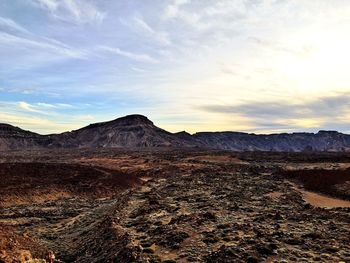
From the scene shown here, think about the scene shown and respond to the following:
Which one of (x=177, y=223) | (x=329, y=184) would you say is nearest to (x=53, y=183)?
(x=177, y=223)

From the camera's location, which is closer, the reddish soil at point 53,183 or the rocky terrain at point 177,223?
the rocky terrain at point 177,223

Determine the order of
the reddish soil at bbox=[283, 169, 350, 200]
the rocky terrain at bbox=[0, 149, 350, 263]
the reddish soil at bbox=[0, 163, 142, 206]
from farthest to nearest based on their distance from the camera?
the reddish soil at bbox=[0, 163, 142, 206] < the reddish soil at bbox=[283, 169, 350, 200] < the rocky terrain at bbox=[0, 149, 350, 263]

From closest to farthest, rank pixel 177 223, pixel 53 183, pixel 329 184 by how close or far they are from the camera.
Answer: pixel 177 223 → pixel 329 184 → pixel 53 183

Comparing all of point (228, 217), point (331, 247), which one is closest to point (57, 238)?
point (228, 217)

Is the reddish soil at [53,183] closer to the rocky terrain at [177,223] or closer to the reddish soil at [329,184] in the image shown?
the rocky terrain at [177,223]

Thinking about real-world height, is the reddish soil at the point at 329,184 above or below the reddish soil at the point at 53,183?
above

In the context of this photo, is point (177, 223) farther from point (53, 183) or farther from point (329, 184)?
point (53, 183)

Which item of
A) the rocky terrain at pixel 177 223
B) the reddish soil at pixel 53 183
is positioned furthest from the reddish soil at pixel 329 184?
the reddish soil at pixel 53 183

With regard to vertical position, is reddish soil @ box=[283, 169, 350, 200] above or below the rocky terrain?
above

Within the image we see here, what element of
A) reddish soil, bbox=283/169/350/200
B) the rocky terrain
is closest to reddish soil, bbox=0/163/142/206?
the rocky terrain

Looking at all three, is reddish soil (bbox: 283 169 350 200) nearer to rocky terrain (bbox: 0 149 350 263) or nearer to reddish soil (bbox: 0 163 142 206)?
rocky terrain (bbox: 0 149 350 263)

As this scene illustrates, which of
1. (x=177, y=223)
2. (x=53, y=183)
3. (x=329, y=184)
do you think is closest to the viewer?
(x=177, y=223)

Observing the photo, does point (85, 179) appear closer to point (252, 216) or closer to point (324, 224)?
point (252, 216)

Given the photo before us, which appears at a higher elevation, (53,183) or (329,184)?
(329,184)
